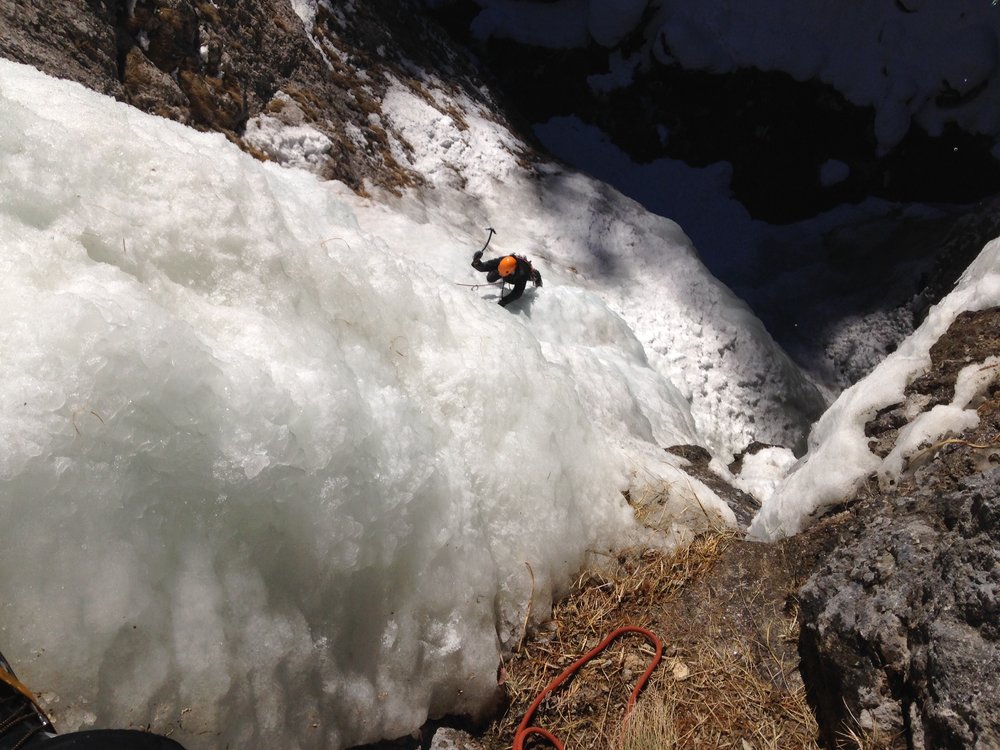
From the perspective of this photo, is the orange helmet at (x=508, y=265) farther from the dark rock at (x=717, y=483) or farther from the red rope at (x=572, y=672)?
the red rope at (x=572, y=672)

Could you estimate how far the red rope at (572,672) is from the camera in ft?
6.98

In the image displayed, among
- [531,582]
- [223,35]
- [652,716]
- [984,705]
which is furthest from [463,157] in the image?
[984,705]

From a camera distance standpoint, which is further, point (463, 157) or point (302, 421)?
point (463, 157)

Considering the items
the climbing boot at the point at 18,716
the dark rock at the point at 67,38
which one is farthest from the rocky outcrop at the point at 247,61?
the climbing boot at the point at 18,716

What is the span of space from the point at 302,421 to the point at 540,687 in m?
1.26

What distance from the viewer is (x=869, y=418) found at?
2707mm

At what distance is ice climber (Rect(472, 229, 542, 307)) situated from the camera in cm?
492

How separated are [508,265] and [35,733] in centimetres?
401

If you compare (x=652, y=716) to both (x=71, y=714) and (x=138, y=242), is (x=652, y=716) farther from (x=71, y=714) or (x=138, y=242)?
(x=138, y=242)

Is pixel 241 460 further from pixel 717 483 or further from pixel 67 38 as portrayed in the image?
pixel 67 38

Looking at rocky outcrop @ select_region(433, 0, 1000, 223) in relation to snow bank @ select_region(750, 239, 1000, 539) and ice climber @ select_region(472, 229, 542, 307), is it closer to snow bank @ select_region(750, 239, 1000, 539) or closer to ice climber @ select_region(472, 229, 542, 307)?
ice climber @ select_region(472, 229, 542, 307)

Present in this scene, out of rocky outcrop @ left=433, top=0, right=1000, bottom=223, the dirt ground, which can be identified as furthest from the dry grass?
rocky outcrop @ left=433, top=0, right=1000, bottom=223

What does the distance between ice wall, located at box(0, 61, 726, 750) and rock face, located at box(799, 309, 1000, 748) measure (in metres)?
0.93

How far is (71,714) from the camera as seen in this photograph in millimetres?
1454
